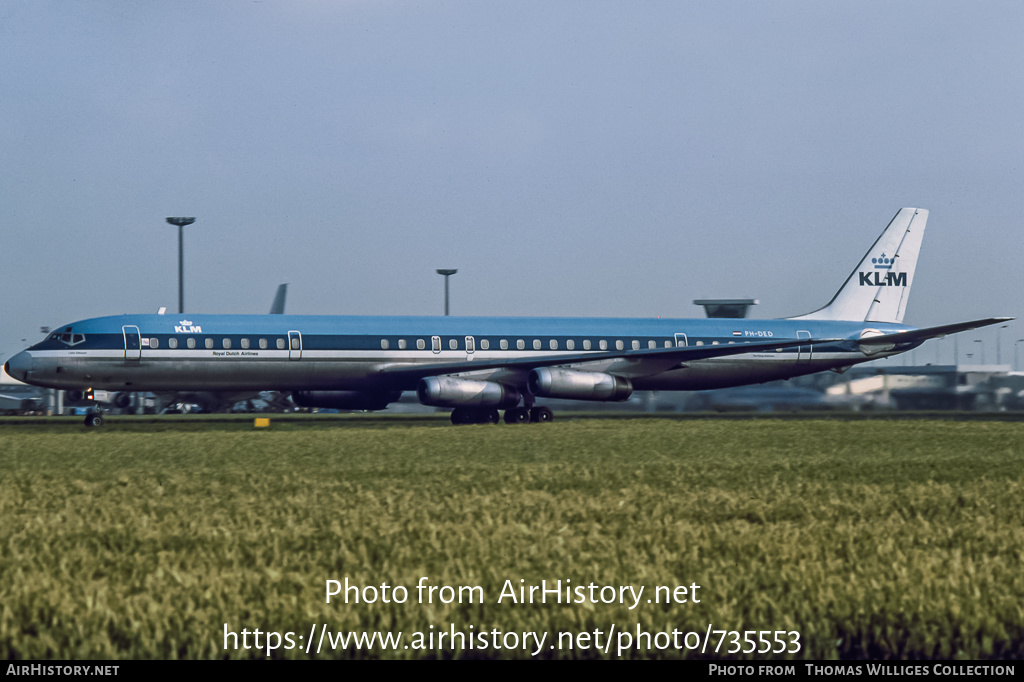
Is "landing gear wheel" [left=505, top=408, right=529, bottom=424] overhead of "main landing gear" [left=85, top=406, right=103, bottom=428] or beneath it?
beneath

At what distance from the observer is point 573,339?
3447cm

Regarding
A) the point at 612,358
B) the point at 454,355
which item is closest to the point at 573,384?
the point at 612,358

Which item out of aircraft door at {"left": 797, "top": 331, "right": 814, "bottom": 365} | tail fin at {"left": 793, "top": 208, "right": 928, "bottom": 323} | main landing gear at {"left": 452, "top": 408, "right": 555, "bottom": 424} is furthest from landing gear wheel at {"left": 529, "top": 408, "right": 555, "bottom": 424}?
tail fin at {"left": 793, "top": 208, "right": 928, "bottom": 323}

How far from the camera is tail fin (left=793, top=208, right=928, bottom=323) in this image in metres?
39.5

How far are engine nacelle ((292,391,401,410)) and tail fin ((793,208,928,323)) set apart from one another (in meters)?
15.1

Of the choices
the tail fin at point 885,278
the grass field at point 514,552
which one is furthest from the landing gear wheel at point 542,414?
the grass field at point 514,552

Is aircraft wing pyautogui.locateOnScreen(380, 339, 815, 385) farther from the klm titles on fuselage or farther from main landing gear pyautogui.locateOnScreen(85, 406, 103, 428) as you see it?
main landing gear pyautogui.locateOnScreen(85, 406, 103, 428)

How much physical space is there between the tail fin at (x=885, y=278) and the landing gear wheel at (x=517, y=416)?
12.1 meters

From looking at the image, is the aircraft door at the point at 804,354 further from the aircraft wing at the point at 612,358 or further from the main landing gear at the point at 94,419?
the main landing gear at the point at 94,419

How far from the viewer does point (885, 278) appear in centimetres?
4000

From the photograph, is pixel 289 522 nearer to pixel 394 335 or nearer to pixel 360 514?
pixel 360 514

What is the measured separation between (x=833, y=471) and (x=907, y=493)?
2.38 meters

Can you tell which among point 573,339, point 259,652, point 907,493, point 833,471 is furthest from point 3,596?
point 573,339

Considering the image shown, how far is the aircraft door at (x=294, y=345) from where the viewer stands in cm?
3055
